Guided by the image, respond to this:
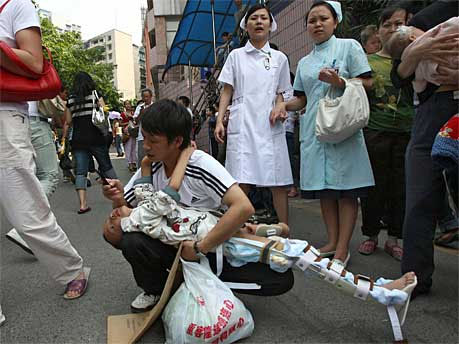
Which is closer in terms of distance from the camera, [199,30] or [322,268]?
[322,268]

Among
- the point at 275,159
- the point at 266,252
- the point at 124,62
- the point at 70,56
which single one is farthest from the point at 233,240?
the point at 124,62

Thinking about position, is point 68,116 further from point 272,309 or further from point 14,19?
point 272,309

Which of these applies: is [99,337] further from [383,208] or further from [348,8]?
[348,8]

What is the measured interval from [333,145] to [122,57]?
7629cm

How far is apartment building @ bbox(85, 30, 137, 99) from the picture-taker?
69.6m

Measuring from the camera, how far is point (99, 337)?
1875 millimetres

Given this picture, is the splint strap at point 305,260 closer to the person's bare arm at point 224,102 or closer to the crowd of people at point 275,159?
the crowd of people at point 275,159

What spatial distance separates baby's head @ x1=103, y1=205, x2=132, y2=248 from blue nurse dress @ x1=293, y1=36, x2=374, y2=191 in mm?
1249

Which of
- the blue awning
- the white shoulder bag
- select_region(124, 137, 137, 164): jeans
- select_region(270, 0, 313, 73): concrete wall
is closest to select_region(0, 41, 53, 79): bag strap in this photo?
the white shoulder bag

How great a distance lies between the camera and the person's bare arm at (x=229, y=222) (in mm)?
1731

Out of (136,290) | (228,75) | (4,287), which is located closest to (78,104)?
(228,75)

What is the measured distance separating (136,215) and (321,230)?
221 centimetres

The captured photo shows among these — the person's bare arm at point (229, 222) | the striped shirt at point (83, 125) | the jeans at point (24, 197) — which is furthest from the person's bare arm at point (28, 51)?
the striped shirt at point (83, 125)

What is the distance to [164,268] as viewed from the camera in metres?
1.94
